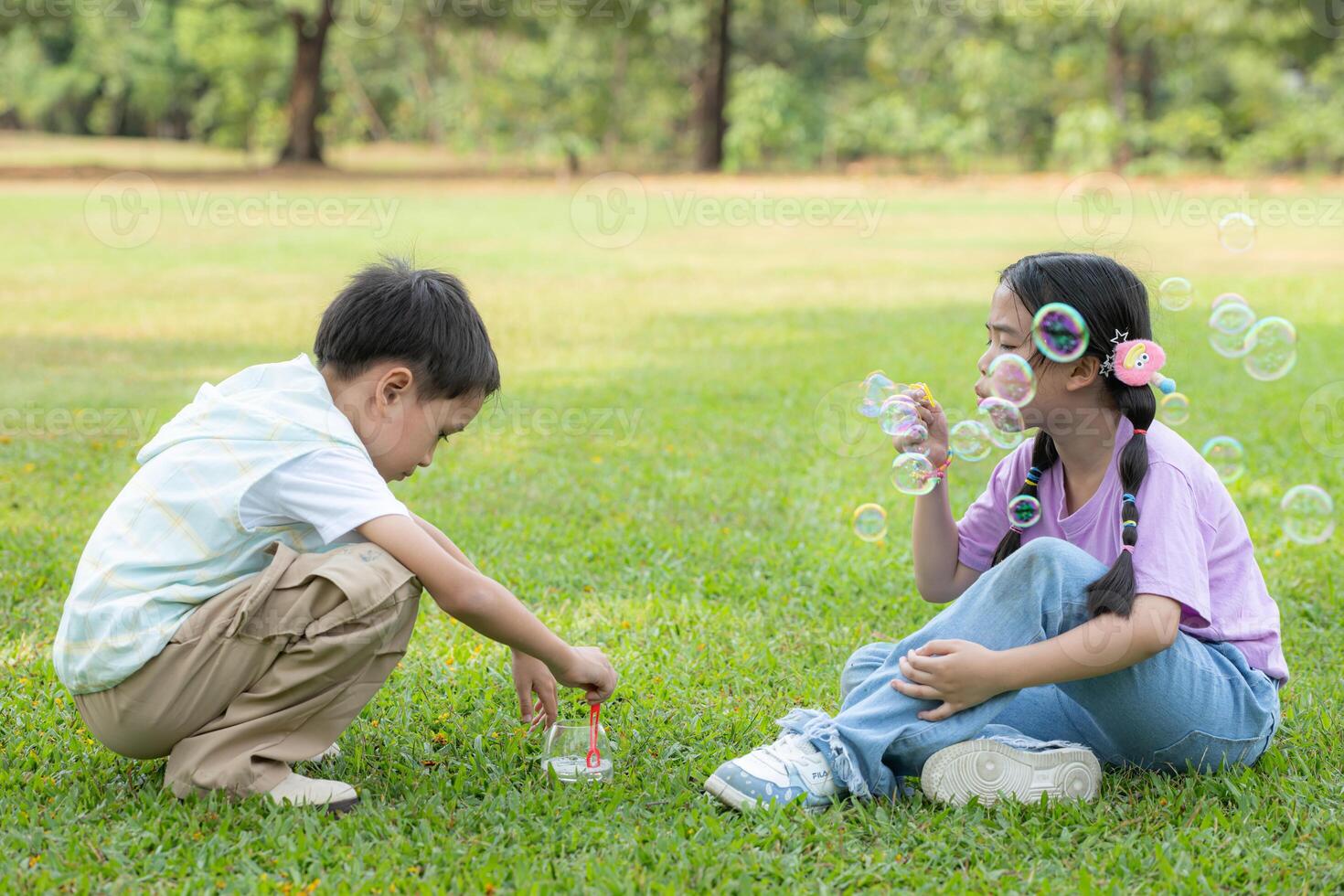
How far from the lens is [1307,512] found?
12.5 feet

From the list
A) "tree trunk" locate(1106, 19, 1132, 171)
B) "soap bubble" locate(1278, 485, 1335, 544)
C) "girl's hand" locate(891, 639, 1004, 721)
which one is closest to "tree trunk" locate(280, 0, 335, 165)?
"tree trunk" locate(1106, 19, 1132, 171)

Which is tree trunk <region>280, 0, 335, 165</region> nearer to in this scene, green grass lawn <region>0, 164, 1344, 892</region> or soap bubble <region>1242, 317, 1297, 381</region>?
green grass lawn <region>0, 164, 1344, 892</region>

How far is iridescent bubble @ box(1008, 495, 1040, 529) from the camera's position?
291 centimetres

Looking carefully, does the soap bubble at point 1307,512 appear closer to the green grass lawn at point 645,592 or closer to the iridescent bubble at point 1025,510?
the green grass lawn at point 645,592

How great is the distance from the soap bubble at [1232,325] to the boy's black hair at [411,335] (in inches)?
79.4

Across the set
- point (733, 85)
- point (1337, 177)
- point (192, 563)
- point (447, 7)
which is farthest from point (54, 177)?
point (192, 563)

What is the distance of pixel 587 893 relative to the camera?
2.30 metres

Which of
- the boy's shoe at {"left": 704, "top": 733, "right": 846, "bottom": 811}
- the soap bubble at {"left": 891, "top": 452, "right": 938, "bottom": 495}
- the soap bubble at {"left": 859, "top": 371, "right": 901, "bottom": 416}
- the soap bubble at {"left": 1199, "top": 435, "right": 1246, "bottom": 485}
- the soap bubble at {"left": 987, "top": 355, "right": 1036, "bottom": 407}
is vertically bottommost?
the boy's shoe at {"left": 704, "top": 733, "right": 846, "bottom": 811}

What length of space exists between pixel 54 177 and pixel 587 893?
27.7 metres

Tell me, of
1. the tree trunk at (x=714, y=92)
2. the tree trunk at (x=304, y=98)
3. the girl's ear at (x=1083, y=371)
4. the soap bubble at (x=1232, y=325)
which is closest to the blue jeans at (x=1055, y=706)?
the girl's ear at (x=1083, y=371)

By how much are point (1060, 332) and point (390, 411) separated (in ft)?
4.32

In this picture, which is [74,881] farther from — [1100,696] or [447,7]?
[447,7]

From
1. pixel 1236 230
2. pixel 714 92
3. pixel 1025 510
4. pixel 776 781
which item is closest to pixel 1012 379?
pixel 1025 510

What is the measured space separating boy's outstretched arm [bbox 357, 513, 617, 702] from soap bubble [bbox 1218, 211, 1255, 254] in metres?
2.86
